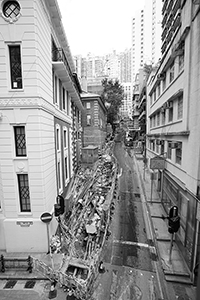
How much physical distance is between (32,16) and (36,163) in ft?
21.6

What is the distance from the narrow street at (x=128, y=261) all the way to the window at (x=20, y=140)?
21.8ft

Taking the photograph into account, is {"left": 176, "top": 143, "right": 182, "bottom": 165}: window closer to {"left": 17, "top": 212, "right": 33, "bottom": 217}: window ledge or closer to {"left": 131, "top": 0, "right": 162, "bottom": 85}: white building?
{"left": 17, "top": 212, "right": 33, "bottom": 217}: window ledge

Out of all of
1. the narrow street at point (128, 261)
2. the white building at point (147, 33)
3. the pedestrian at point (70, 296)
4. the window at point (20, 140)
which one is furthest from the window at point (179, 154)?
the white building at point (147, 33)

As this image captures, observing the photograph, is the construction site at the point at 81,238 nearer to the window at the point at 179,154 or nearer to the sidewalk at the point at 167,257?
the sidewalk at the point at 167,257

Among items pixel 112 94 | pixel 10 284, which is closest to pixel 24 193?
pixel 10 284

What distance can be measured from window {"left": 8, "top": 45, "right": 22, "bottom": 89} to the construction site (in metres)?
7.20

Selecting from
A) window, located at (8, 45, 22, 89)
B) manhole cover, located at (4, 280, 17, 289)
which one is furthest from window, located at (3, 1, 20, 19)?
manhole cover, located at (4, 280, 17, 289)

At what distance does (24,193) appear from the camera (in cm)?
837

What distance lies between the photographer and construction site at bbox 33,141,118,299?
6543 mm

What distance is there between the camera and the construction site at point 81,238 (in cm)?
654

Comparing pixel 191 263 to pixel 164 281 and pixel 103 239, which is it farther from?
pixel 103 239

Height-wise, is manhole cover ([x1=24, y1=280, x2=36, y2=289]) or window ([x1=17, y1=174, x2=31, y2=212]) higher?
window ([x1=17, y1=174, x2=31, y2=212])

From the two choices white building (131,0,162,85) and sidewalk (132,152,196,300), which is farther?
white building (131,0,162,85)

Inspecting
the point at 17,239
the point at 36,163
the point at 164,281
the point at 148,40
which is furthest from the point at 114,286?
the point at 148,40
